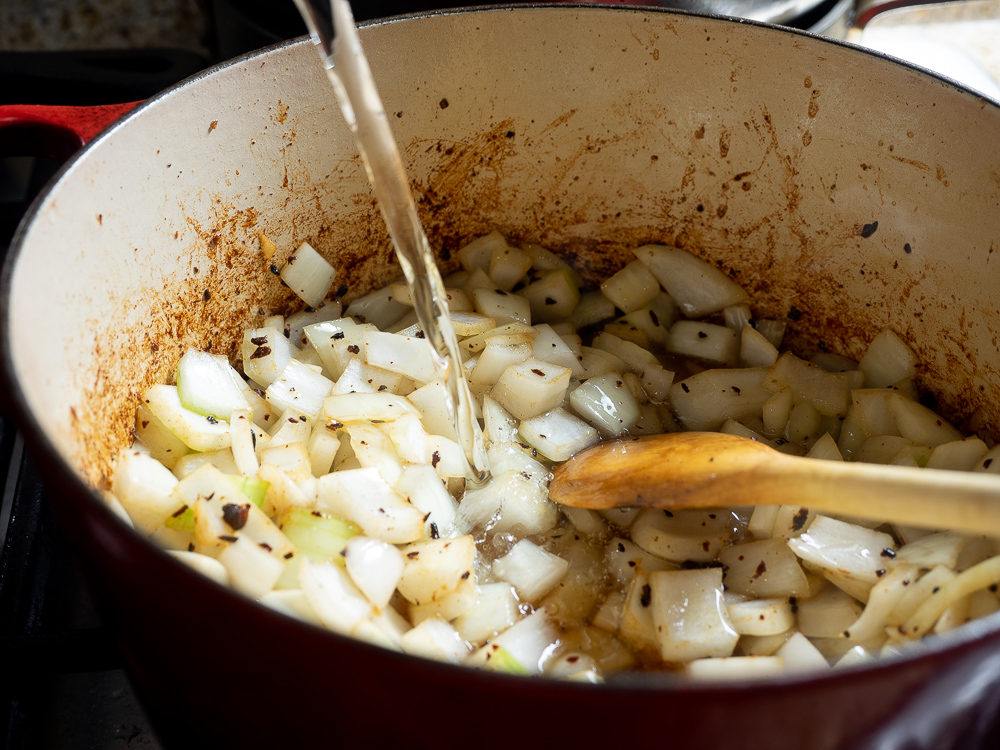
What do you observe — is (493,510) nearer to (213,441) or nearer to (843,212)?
(213,441)

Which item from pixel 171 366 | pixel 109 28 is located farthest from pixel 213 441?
pixel 109 28

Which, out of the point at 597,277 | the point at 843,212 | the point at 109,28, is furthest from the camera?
the point at 109,28

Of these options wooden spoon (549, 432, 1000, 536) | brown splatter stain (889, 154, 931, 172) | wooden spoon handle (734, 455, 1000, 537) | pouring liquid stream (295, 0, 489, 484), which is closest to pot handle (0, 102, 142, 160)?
pouring liquid stream (295, 0, 489, 484)

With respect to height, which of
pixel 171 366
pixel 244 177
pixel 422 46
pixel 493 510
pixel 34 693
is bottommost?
pixel 34 693

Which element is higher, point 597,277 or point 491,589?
point 597,277

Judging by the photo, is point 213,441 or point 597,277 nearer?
point 213,441

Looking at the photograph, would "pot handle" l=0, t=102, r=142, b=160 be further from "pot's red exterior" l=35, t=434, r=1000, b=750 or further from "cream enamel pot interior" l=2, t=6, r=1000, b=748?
"pot's red exterior" l=35, t=434, r=1000, b=750
